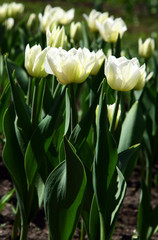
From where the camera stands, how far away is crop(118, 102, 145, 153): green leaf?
1457 mm

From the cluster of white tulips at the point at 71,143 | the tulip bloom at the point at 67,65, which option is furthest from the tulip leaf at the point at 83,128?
the tulip bloom at the point at 67,65

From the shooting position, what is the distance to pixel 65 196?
3.97ft

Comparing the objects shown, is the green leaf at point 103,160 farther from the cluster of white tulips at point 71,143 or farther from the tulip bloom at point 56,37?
the tulip bloom at point 56,37

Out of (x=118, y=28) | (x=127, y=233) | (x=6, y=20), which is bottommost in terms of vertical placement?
(x=127, y=233)

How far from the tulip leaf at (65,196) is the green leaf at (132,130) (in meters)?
0.32

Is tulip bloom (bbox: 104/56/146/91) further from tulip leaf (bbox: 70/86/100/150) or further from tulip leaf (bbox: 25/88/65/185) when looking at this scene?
tulip leaf (bbox: 25/88/65/185)

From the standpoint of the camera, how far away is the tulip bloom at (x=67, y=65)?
1.16 meters

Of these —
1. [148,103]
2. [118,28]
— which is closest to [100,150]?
[118,28]

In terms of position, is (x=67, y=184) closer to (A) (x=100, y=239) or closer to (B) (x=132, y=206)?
(A) (x=100, y=239)

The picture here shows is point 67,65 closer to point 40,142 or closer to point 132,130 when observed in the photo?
point 40,142

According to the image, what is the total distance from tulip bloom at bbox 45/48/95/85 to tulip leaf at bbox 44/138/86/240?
22cm

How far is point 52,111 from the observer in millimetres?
1297

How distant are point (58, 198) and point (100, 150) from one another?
194 millimetres

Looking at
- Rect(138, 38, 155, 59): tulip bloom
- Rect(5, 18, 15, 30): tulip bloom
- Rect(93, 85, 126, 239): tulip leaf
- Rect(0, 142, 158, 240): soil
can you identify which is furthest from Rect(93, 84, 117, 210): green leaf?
Rect(5, 18, 15, 30): tulip bloom
